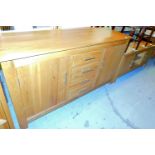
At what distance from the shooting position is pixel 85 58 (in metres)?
1.18

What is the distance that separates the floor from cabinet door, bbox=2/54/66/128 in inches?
9.4

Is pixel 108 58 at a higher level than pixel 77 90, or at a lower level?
higher

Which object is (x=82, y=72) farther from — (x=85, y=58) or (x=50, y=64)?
(x=50, y=64)

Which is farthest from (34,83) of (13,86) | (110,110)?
(110,110)

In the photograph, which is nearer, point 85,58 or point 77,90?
point 85,58

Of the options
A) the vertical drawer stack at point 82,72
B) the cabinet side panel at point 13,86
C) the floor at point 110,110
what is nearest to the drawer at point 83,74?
the vertical drawer stack at point 82,72

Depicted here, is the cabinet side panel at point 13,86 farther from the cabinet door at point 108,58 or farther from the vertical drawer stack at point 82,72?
the cabinet door at point 108,58

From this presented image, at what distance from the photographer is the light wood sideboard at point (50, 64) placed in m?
0.84

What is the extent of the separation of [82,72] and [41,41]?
52 centimetres

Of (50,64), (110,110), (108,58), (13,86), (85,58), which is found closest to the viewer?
(13,86)
